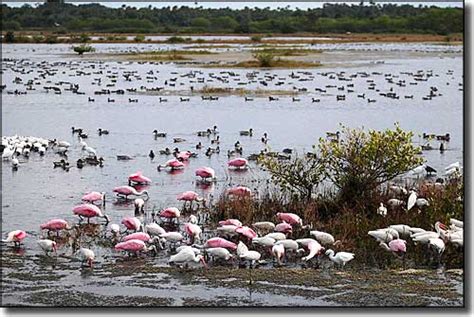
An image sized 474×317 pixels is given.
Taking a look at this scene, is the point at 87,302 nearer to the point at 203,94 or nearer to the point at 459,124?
the point at 459,124

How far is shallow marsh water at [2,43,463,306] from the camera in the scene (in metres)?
5.86

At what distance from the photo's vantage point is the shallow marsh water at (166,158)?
5859 millimetres

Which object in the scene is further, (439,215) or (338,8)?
(338,8)

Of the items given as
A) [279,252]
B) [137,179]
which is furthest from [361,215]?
[137,179]

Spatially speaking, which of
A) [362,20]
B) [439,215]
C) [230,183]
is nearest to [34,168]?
[230,183]

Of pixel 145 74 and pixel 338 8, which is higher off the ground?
pixel 338 8

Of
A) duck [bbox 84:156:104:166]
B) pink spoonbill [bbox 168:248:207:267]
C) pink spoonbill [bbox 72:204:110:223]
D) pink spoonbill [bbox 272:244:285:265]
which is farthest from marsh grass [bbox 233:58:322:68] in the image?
pink spoonbill [bbox 168:248:207:267]

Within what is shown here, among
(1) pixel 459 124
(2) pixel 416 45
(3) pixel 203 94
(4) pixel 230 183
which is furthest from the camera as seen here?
(2) pixel 416 45

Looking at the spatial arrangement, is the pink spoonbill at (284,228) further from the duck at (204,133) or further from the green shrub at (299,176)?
the duck at (204,133)

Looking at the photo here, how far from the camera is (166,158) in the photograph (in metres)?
12.2

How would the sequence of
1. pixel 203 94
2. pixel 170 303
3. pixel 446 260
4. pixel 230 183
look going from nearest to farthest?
pixel 170 303
pixel 446 260
pixel 230 183
pixel 203 94

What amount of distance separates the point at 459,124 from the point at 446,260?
9.26 m

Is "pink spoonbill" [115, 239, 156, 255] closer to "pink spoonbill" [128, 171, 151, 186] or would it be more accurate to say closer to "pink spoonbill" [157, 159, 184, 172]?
"pink spoonbill" [128, 171, 151, 186]

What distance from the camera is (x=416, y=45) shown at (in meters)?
47.0
